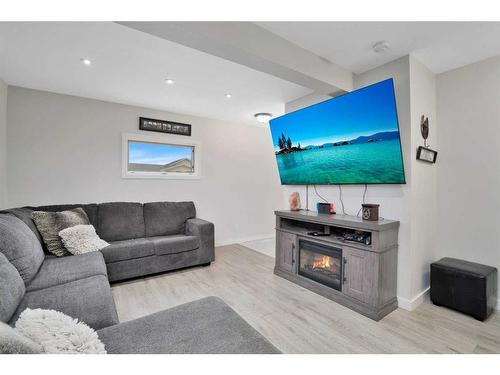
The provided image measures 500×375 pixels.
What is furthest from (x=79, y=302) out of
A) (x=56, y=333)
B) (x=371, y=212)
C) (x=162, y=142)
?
(x=162, y=142)

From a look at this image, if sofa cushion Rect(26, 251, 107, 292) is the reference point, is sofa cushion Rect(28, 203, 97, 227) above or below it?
above

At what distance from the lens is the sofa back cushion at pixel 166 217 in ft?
11.4

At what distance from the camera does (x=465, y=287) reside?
6.90ft

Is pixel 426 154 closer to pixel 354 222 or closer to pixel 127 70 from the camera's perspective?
pixel 354 222

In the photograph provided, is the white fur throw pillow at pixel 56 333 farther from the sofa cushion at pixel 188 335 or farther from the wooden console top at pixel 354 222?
the wooden console top at pixel 354 222

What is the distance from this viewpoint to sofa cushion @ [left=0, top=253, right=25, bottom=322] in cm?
115

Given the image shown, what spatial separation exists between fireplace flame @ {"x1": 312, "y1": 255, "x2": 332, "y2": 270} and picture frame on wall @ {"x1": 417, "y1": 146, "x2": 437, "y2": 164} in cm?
135

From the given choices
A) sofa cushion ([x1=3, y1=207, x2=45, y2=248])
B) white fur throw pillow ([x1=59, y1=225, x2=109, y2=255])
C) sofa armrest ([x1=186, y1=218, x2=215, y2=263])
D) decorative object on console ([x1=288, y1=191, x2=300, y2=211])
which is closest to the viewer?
sofa cushion ([x1=3, y1=207, x2=45, y2=248])

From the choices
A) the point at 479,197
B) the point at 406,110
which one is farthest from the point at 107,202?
the point at 479,197

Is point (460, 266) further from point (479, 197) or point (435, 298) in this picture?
point (479, 197)

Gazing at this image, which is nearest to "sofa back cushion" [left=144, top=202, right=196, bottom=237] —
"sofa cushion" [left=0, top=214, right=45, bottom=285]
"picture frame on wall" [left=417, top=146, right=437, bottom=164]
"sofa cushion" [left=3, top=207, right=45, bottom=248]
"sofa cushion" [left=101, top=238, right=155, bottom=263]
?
"sofa cushion" [left=101, top=238, right=155, bottom=263]

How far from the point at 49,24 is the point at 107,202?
2.31 m

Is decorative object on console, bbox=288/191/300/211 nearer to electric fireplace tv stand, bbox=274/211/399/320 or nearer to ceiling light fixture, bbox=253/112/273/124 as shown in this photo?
electric fireplace tv stand, bbox=274/211/399/320
